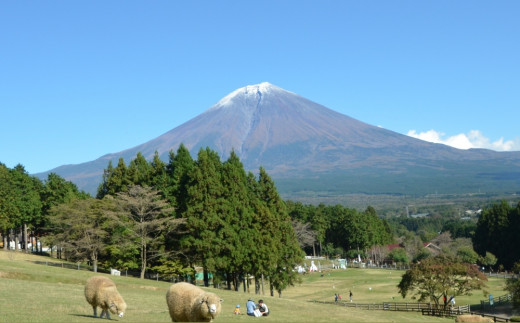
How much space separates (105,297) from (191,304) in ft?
14.0

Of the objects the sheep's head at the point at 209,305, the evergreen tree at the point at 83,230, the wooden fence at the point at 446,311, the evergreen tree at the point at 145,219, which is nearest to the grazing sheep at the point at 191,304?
the sheep's head at the point at 209,305

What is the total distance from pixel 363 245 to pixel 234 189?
73020mm

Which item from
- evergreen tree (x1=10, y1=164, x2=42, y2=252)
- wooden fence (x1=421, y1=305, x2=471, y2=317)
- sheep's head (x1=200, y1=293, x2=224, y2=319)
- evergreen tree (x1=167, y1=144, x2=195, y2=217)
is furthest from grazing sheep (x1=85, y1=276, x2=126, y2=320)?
evergreen tree (x1=10, y1=164, x2=42, y2=252)

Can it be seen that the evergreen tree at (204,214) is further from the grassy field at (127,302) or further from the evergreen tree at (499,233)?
the evergreen tree at (499,233)

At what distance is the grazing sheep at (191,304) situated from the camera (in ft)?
83.4

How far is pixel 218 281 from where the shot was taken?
177ft

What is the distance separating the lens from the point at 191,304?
25.8 meters

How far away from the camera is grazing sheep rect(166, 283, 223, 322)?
25.4m

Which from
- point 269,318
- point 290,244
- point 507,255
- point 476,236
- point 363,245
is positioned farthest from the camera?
point 363,245

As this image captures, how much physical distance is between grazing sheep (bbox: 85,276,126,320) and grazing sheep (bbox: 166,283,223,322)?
2.43m

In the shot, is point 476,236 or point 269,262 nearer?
point 269,262

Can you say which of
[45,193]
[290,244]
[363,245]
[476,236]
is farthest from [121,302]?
[363,245]

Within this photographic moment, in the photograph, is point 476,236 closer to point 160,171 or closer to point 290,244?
point 290,244

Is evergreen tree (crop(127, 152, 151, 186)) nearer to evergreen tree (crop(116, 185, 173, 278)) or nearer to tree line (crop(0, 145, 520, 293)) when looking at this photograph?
tree line (crop(0, 145, 520, 293))
